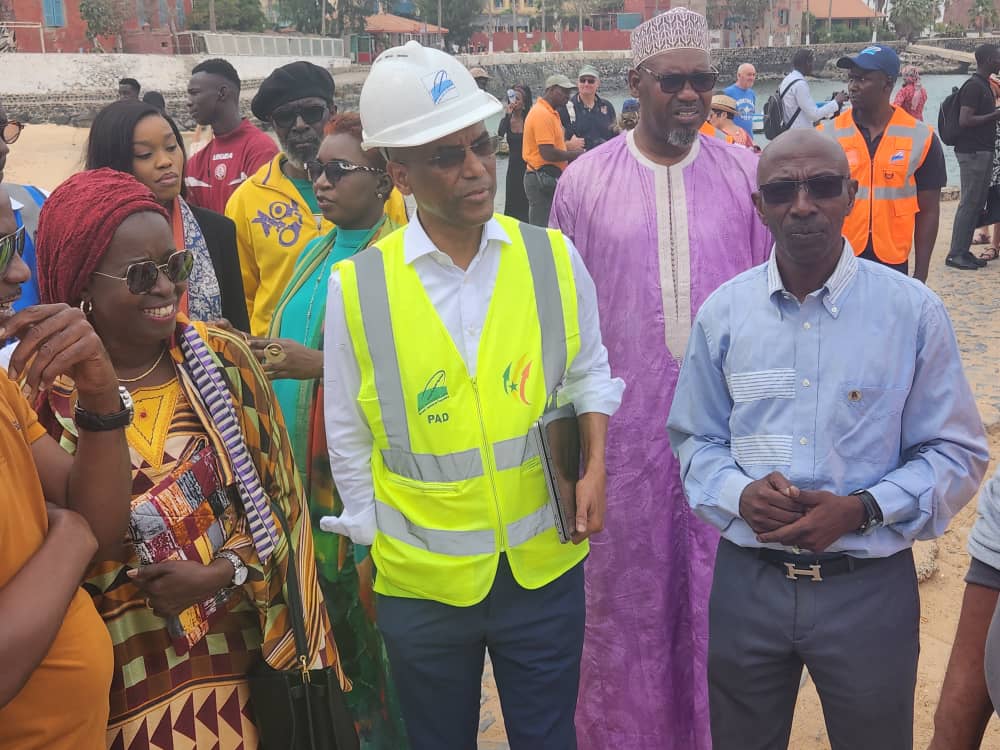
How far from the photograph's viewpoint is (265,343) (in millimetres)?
2971

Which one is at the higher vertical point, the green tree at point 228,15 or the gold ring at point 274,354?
the green tree at point 228,15

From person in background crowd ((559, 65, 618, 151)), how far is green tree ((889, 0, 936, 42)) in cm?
9220

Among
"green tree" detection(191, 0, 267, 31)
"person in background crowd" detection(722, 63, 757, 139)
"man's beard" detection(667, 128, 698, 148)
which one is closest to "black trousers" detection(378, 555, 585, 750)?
"man's beard" detection(667, 128, 698, 148)

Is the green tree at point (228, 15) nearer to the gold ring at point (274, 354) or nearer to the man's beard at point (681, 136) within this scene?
the man's beard at point (681, 136)

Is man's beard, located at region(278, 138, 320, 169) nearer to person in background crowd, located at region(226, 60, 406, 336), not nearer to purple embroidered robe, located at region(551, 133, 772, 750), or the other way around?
person in background crowd, located at region(226, 60, 406, 336)

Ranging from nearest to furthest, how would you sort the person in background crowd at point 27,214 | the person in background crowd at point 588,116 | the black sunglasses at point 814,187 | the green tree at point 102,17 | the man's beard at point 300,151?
the black sunglasses at point 814,187 < the person in background crowd at point 27,214 < the man's beard at point 300,151 < the person in background crowd at point 588,116 < the green tree at point 102,17

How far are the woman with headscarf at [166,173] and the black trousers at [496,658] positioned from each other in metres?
1.57

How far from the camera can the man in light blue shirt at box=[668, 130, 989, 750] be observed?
7.60ft

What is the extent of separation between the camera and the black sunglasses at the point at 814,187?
2.43 metres

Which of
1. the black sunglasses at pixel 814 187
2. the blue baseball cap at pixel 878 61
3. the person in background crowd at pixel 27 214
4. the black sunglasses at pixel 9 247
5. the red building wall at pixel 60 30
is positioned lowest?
the person in background crowd at pixel 27 214

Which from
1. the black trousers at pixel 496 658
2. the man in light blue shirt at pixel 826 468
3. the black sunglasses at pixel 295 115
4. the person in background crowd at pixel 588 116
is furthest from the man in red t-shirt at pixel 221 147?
the person in background crowd at pixel 588 116

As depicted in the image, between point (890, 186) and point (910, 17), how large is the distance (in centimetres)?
10163

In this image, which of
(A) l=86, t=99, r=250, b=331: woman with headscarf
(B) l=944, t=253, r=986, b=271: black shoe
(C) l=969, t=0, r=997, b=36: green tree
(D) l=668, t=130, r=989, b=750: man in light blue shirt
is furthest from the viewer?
(C) l=969, t=0, r=997, b=36: green tree

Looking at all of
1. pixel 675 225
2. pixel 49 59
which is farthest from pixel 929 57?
pixel 675 225
